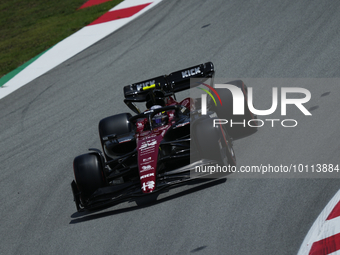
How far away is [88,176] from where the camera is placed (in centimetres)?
632

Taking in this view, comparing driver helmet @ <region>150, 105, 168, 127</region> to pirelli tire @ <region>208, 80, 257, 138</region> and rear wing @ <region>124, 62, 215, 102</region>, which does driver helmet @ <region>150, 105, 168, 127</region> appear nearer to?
rear wing @ <region>124, 62, 215, 102</region>

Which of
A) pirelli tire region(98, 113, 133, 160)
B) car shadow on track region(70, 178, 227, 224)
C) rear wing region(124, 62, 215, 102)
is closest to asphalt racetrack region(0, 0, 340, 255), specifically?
car shadow on track region(70, 178, 227, 224)

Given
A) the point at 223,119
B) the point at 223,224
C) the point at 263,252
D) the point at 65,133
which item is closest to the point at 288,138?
the point at 223,119

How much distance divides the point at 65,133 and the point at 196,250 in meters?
5.69

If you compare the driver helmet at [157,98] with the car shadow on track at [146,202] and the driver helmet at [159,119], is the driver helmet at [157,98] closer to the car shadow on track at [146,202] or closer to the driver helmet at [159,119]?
the driver helmet at [159,119]

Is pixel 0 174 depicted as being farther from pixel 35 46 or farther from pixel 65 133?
pixel 35 46

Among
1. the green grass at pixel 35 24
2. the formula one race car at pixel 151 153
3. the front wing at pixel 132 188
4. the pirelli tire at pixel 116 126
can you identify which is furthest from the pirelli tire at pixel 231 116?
the green grass at pixel 35 24

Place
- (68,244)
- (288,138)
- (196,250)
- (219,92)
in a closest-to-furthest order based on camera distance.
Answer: (196,250) → (68,244) → (288,138) → (219,92)

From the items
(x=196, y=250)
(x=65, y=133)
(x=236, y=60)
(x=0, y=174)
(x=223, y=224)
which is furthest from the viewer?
→ (x=236, y=60)

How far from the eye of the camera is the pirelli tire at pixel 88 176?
6305 millimetres

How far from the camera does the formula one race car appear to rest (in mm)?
6051

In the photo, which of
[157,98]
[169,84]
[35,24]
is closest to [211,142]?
[157,98]

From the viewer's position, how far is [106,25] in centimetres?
1616

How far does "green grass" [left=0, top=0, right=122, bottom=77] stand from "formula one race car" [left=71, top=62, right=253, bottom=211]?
954 centimetres
